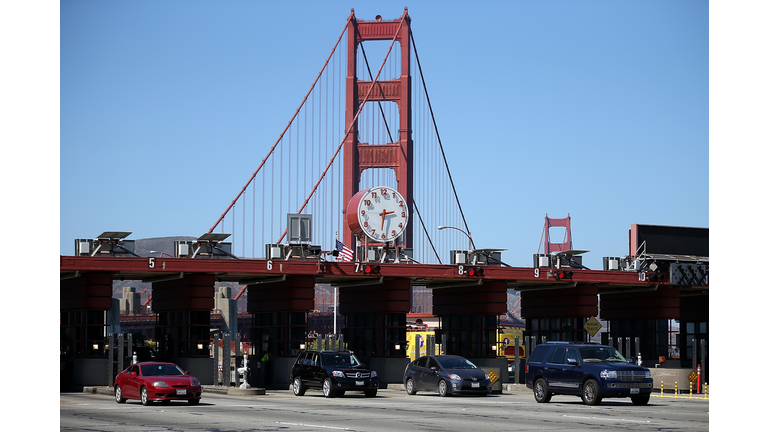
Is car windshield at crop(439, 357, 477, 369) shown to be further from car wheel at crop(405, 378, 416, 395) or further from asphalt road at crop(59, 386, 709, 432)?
asphalt road at crop(59, 386, 709, 432)

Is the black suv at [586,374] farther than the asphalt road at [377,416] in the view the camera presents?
Yes

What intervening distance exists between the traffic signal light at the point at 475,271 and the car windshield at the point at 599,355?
695 inches

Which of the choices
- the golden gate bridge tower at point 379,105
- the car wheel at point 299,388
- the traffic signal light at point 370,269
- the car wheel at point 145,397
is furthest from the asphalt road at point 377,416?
the golden gate bridge tower at point 379,105

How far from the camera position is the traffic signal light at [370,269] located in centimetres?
4447

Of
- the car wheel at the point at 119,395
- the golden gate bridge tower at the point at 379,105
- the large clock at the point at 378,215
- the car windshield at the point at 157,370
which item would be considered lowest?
the car wheel at the point at 119,395

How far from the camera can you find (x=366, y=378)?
32.9 metres

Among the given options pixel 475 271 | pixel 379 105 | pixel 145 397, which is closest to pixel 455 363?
pixel 145 397

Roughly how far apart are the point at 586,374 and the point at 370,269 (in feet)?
60.8

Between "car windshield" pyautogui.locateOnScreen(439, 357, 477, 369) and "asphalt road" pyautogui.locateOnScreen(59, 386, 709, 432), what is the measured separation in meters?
3.79

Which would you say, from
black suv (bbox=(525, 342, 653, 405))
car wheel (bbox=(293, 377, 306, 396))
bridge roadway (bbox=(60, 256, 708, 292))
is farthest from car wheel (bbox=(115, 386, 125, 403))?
black suv (bbox=(525, 342, 653, 405))

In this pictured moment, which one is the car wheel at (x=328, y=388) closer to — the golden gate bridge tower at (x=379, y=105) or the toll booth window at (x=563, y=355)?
the toll booth window at (x=563, y=355)

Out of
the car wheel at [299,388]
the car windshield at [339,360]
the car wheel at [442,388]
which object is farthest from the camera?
the car wheel at [299,388]

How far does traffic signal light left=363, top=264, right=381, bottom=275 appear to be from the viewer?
44469 mm
